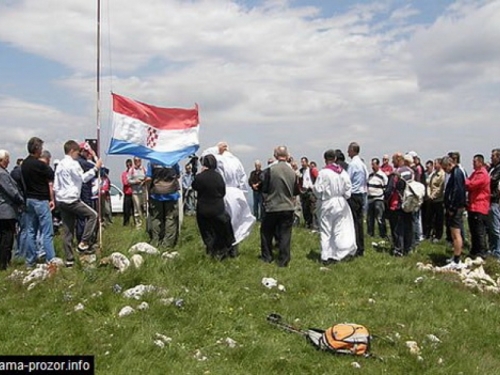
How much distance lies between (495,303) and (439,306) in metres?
1.26

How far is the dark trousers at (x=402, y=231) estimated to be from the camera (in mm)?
12500

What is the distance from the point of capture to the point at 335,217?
11477 mm

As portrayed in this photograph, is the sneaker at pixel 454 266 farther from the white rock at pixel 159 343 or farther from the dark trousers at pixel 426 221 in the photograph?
the white rock at pixel 159 343

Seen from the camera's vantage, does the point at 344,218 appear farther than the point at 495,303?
Yes

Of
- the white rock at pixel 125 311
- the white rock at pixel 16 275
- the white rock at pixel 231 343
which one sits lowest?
the white rock at pixel 231 343

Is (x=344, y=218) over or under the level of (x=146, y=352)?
over

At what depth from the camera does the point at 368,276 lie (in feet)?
33.7

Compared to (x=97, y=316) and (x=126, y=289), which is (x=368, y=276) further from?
(x=97, y=316)

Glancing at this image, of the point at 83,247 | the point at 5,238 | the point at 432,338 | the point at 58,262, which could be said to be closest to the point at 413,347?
the point at 432,338

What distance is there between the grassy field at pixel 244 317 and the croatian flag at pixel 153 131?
78.7 inches

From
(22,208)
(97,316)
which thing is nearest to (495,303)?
(97,316)

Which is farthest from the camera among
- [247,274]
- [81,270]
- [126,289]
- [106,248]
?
[106,248]

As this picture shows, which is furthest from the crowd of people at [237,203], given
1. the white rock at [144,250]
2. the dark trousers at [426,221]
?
the white rock at [144,250]

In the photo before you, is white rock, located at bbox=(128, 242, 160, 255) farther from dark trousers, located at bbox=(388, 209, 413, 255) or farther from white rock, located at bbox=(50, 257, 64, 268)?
dark trousers, located at bbox=(388, 209, 413, 255)
